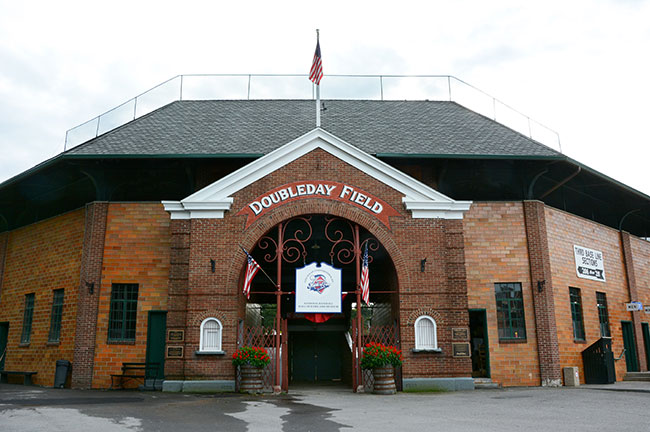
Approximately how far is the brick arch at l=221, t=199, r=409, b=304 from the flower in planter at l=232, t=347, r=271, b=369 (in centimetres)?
203

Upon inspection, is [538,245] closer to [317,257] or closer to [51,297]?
[317,257]

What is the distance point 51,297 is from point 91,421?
11.8 metres

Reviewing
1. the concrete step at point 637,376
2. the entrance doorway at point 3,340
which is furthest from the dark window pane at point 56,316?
the concrete step at point 637,376

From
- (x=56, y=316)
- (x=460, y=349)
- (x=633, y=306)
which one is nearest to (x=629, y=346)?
(x=633, y=306)

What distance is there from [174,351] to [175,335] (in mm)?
439

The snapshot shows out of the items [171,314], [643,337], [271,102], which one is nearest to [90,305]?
[171,314]

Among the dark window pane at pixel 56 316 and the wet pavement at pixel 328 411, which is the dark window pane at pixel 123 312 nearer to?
the dark window pane at pixel 56 316

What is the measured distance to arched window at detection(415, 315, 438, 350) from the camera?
15.8 metres

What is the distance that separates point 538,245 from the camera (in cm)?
1883

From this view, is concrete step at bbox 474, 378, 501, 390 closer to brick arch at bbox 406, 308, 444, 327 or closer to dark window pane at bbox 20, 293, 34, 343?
brick arch at bbox 406, 308, 444, 327

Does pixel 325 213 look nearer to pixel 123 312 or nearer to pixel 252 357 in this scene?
pixel 252 357

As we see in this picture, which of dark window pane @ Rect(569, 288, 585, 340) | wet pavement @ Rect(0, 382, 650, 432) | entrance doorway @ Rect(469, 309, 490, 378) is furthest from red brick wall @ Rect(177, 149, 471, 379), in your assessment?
dark window pane @ Rect(569, 288, 585, 340)

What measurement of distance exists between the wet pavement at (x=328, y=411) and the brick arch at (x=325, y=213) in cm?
367

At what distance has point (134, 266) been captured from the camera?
1847 cm
